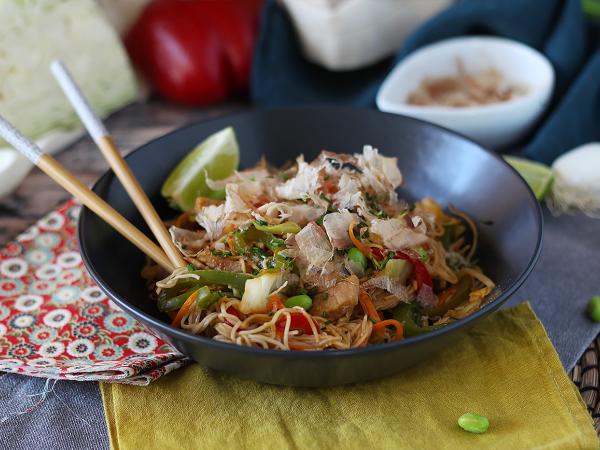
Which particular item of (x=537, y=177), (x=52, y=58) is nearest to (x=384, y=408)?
(x=537, y=177)

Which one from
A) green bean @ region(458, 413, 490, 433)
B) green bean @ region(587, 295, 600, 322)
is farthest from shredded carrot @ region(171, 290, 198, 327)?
green bean @ region(587, 295, 600, 322)

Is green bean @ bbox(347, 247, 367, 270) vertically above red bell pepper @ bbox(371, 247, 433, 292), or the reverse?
green bean @ bbox(347, 247, 367, 270)

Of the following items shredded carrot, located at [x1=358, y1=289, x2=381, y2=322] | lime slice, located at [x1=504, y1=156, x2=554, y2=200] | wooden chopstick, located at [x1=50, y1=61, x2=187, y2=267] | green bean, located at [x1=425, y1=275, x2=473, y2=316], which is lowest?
lime slice, located at [x1=504, y1=156, x2=554, y2=200]

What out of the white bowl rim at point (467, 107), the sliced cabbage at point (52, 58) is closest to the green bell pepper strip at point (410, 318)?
the white bowl rim at point (467, 107)

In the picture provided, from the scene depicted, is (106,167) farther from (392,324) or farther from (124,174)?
(392,324)

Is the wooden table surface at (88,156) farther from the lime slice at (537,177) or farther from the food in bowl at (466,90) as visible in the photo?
the lime slice at (537,177)

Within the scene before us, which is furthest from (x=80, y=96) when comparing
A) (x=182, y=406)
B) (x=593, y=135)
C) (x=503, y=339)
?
(x=593, y=135)

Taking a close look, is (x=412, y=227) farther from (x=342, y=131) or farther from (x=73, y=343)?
(x=73, y=343)

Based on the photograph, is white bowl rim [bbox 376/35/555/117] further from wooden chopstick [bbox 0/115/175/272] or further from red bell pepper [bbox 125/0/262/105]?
wooden chopstick [bbox 0/115/175/272]
